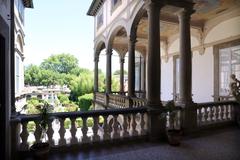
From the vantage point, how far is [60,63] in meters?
51.8

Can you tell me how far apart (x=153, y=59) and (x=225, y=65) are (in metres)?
5.53

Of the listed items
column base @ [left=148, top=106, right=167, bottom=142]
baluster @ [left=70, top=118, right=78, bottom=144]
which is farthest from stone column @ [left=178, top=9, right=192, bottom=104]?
baluster @ [left=70, top=118, right=78, bottom=144]

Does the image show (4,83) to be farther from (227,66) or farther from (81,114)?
(227,66)

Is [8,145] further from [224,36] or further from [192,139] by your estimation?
[224,36]

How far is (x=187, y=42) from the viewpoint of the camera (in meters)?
5.79

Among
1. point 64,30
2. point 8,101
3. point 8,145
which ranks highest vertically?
point 64,30

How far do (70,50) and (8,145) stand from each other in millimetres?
56094

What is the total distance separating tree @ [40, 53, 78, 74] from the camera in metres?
51.1

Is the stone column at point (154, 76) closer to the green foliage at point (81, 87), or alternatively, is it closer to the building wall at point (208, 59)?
the building wall at point (208, 59)

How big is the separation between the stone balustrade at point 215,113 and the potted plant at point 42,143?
4.26m

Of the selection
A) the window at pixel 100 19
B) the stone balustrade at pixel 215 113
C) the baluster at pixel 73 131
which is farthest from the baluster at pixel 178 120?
the window at pixel 100 19

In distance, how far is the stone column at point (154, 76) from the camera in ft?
16.5

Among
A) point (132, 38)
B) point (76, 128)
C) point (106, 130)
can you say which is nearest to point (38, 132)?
point (76, 128)

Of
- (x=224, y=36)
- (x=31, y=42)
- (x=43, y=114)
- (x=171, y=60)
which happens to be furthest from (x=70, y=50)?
(x=43, y=114)
